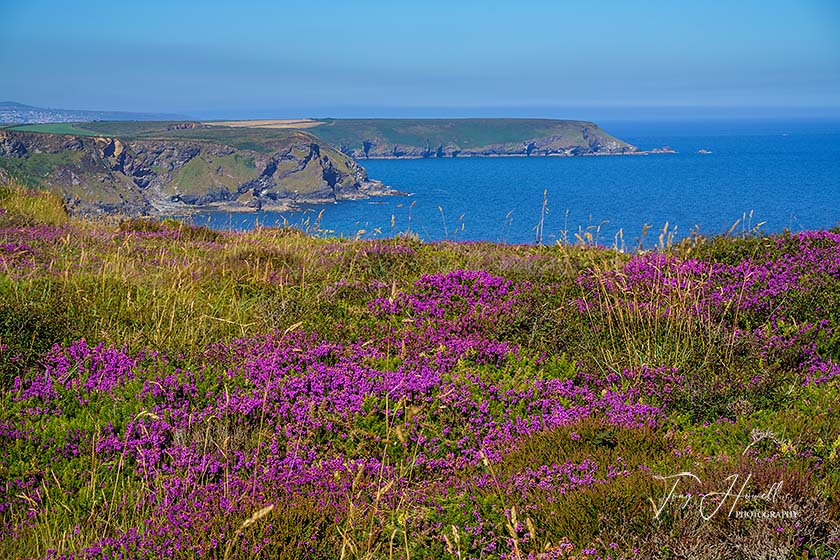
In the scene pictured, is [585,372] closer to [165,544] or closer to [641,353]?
[641,353]

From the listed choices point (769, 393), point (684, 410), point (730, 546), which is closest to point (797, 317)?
point (769, 393)

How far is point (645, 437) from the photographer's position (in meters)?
4.57

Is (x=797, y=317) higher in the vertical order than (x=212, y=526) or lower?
higher

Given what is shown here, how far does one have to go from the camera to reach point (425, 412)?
5.21 meters

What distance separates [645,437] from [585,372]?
1.60 metres

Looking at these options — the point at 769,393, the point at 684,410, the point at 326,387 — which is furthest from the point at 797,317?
the point at 326,387

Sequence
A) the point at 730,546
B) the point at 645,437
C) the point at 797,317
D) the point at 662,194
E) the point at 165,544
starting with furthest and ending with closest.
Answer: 1. the point at 662,194
2. the point at 797,317
3. the point at 645,437
4. the point at 165,544
5. the point at 730,546

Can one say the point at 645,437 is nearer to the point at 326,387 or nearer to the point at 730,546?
the point at 730,546

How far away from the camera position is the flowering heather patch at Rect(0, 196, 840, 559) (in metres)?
3.49

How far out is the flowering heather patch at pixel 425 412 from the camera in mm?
3486

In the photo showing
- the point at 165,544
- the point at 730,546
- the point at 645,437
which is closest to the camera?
the point at 730,546

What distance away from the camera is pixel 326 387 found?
5.55 metres

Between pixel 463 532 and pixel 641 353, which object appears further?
pixel 641 353

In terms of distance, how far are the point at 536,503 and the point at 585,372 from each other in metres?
2.64
